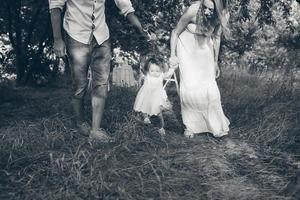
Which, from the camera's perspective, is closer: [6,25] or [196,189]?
[196,189]

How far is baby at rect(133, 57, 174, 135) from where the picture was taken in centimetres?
568

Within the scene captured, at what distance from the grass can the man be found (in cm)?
29

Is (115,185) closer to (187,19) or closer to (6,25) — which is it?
(187,19)

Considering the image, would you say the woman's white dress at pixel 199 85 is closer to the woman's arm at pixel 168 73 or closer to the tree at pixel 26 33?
the woman's arm at pixel 168 73

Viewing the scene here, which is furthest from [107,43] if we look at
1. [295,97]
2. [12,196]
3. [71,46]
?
[295,97]

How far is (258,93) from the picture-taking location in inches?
282

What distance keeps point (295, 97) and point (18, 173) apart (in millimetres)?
3969

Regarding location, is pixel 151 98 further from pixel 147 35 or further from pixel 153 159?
pixel 153 159

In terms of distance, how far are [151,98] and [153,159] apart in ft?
5.39

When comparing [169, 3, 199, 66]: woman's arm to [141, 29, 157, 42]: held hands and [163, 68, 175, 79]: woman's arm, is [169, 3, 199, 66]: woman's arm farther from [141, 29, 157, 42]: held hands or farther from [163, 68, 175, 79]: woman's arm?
[141, 29, 157, 42]: held hands

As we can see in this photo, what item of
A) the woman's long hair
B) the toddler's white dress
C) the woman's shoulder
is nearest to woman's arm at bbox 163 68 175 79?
the toddler's white dress

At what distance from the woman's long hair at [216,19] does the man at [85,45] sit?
77cm

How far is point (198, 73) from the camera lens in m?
5.37

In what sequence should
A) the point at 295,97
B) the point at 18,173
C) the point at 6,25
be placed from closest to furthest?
the point at 18,173 → the point at 295,97 → the point at 6,25
